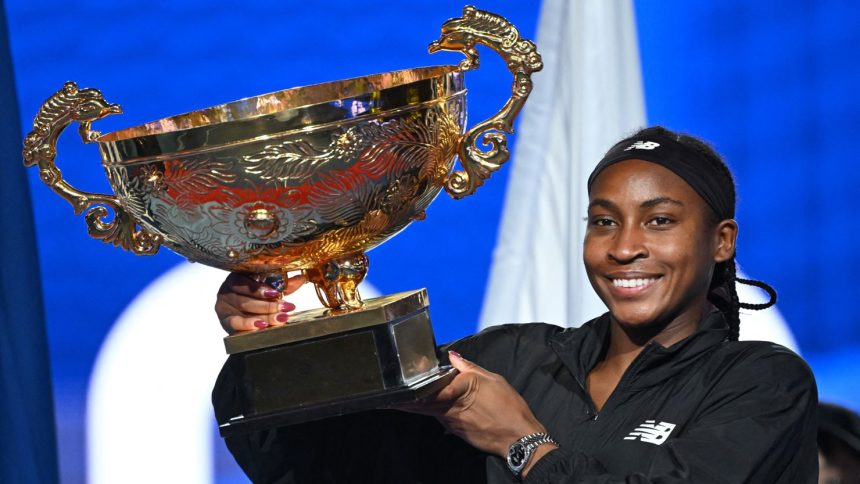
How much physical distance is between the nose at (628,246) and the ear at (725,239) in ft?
0.38

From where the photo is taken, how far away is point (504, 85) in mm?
2355

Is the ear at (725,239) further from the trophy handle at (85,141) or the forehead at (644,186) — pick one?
the trophy handle at (85,141)

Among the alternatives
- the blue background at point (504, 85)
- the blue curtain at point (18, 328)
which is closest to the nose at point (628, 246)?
the blue background at point (504, 85)

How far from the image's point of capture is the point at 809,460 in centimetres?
131

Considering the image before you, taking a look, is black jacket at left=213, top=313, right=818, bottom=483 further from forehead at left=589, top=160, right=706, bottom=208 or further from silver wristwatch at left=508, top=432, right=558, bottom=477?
forehead at left=589, top=160, right=706, bottom=208

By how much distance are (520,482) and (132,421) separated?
54.9 inches

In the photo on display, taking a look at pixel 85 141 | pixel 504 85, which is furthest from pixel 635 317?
pixel 504 85

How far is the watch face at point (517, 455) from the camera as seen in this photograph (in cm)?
131

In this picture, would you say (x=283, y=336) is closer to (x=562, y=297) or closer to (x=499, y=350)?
(x=499, y=350)

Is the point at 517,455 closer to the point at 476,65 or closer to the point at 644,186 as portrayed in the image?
the point at 644,186

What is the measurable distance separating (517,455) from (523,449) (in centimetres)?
1

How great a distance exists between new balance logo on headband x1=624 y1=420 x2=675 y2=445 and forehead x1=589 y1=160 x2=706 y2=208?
0.28 metres

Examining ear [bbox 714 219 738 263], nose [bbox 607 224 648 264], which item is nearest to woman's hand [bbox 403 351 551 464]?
nose [bbox 607 224 648 264]

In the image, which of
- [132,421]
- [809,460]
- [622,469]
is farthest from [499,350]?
[132,421]
